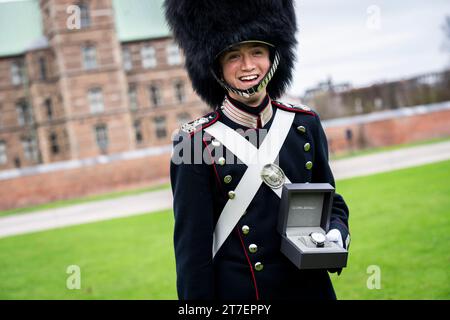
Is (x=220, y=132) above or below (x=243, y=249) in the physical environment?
above

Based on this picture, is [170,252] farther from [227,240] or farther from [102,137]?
[102,137]

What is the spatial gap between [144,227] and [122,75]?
89.1 feet

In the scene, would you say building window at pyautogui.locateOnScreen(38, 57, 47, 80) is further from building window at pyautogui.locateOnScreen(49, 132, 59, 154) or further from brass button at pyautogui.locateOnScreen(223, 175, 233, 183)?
brass button at pyautogui.locateOnScreen(223, 175, 233, 183)

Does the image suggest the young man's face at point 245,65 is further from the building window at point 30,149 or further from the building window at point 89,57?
the building window at point 30,149

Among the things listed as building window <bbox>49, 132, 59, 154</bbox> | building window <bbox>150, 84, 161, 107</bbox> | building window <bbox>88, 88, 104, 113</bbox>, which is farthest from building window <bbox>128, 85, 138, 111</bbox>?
building window <bbox>49, 132, 59, 154</bbox>

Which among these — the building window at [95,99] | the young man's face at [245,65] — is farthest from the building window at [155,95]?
the young man's face at [245,65]

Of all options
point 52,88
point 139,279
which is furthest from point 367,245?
point 52,88

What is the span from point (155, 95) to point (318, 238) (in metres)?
41.2

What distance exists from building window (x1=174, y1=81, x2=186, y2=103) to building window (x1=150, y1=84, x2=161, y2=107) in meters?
1.52

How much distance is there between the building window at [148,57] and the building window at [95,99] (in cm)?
600

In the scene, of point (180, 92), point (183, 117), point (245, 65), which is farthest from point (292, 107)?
point (180, 92)

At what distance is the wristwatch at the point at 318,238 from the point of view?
2.39 m
